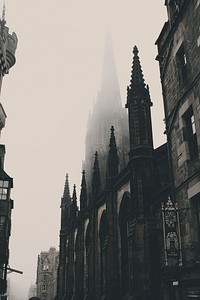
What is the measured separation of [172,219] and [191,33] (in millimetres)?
7551

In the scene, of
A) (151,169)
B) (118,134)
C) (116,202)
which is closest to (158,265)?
(151,169)

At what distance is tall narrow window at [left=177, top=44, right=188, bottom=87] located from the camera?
1507cm

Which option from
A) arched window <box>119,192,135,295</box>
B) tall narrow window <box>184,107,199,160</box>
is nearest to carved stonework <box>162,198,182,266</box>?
tall narrow window <box>184,107,199,160</box>

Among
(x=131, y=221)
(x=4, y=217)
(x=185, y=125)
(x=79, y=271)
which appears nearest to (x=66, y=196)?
(x=79, y=271)

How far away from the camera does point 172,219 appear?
1352 centimetres

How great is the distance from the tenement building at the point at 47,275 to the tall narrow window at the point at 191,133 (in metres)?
86.2

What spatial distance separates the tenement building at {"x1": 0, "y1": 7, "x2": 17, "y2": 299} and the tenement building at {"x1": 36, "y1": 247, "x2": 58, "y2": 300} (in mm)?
62301

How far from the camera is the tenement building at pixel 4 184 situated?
96.8 feet

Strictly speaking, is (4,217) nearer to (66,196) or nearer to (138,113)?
(138,113)

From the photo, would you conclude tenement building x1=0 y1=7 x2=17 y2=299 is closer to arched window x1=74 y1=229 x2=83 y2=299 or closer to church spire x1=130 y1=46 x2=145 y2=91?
arched window x1=74 y1=229 x2=83 y2=299

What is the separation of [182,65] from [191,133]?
11.2 feet

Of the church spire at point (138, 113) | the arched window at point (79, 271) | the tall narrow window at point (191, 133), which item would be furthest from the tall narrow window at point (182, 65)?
the arched window at point (79, 271)

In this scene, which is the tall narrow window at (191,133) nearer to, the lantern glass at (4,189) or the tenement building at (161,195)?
the tenement building at (161,195)

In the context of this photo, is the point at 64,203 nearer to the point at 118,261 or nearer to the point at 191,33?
the point at 118,261
